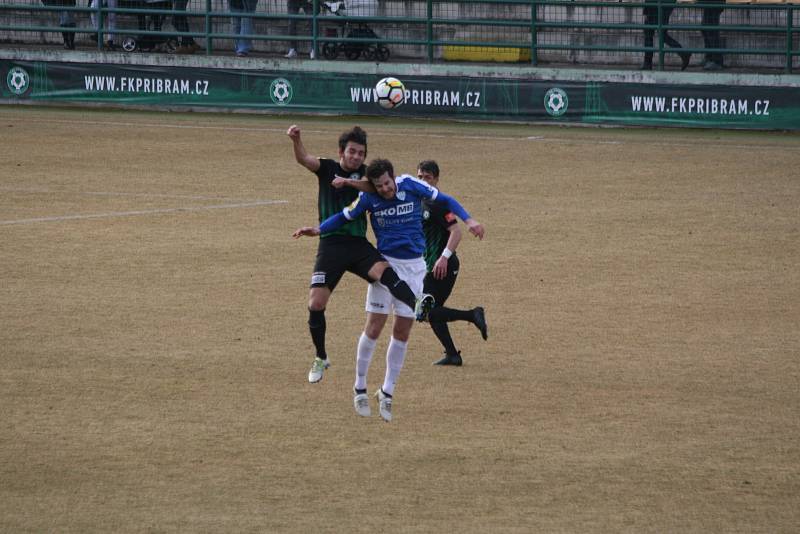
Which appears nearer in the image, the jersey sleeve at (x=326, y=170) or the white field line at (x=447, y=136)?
the jersey sleeve at (x=326, y=170)

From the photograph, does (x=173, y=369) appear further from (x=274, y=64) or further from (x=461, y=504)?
(x=274, y=64)

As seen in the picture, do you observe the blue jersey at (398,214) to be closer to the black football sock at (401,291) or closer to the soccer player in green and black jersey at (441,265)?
the black football sock at (401,291)

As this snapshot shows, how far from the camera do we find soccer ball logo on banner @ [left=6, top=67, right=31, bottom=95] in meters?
33.0

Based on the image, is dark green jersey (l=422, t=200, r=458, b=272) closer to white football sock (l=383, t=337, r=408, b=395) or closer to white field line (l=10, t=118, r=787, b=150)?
white football sock (l=383, t=337, r=408, b=395)

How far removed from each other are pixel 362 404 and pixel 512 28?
26.1m

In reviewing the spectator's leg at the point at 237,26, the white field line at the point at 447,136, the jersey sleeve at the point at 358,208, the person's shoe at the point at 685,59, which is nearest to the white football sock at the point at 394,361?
the jersey sleeve at the point at 358,208

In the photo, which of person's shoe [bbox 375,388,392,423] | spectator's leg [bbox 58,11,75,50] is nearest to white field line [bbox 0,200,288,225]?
person's shoe [bbox 375,388,392,423]

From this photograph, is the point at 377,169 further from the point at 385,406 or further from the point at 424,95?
the point at 424,95

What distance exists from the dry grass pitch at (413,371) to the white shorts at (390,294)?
76 cm

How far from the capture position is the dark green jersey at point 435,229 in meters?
10.5

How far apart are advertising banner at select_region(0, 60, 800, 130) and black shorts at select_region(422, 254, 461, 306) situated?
63.4 feet

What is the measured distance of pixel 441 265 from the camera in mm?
10094

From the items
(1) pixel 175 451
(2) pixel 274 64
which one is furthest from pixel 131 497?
(2) pixel 274 64

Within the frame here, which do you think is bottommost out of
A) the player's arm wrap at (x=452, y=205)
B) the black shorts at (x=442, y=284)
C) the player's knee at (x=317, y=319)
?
the player's knee at (x=317, y=319)
